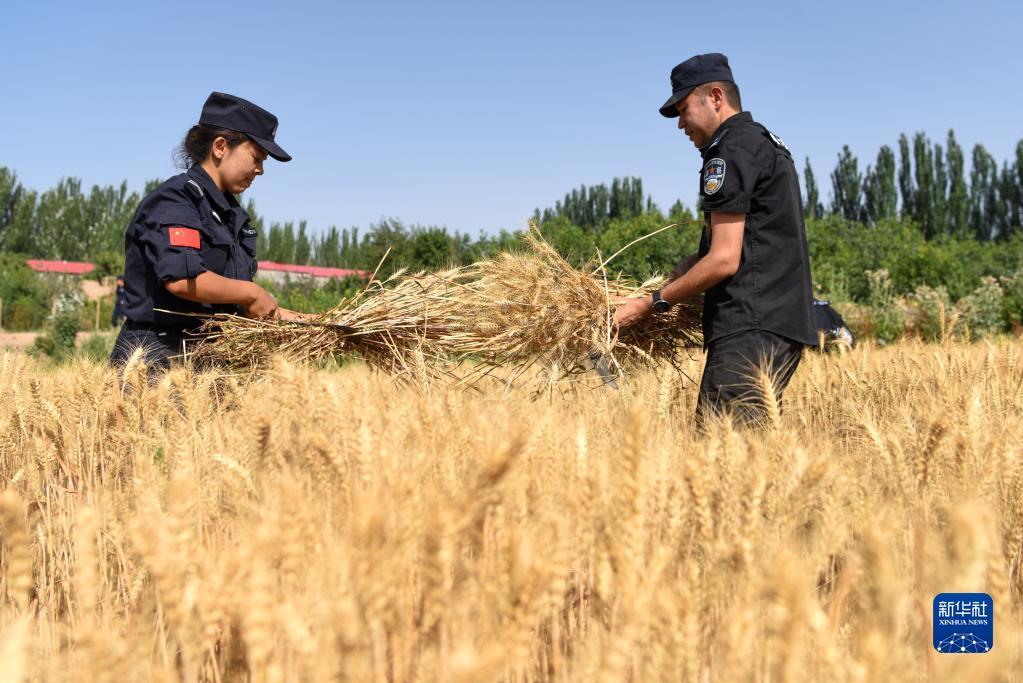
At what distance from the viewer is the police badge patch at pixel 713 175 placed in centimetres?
261

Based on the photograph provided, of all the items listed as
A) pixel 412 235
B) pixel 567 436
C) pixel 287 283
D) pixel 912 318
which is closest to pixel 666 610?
pixel 567 436

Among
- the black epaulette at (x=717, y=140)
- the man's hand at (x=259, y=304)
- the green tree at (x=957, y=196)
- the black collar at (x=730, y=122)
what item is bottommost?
the man's hand at (x=259, y=304)

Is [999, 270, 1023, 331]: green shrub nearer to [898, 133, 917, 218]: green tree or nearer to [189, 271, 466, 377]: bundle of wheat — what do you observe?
[189, 271, 466, 377]: bundle of wheat

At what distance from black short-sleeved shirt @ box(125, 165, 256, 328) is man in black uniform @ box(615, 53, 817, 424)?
1532mm

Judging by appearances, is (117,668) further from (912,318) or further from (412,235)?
(412,235)

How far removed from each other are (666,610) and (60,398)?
2.34 meters

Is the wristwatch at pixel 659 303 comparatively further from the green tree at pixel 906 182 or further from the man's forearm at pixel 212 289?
the green tree at pixel 906 182

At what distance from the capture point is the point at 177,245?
2666mm

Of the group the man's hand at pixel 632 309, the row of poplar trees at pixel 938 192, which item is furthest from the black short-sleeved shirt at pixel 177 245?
the row of poplar trees at pixel 938 192

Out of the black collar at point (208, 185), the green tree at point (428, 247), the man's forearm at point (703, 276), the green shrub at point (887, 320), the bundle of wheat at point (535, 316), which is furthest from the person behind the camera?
the green tree at point (428, 247)

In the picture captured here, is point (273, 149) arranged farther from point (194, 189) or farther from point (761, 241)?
point (761, 241)

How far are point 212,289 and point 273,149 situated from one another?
2.22ft

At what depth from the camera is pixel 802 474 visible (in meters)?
1.49

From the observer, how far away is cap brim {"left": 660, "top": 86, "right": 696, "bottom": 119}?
2.83 metres
